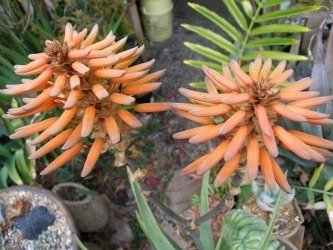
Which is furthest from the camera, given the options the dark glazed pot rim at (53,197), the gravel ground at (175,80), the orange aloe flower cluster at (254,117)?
the gravel ground at (175,80)

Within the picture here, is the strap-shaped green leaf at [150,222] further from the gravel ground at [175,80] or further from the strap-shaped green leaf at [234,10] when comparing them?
the gravel ground at [175,80]

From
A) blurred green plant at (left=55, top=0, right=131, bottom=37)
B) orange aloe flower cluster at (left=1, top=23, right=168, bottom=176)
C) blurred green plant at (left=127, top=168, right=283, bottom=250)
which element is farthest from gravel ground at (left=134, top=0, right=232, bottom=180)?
orange aloe flower cluster at (left=1, top=23, right=168, bottom=176)

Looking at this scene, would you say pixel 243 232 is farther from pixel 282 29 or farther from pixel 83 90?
pixel 282 29

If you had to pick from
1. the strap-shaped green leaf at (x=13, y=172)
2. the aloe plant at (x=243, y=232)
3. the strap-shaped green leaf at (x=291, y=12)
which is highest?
the strap-shaped green leaf at (x=291, y=12)

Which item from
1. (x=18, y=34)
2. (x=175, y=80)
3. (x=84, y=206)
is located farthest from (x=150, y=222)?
(x=175, y=80)

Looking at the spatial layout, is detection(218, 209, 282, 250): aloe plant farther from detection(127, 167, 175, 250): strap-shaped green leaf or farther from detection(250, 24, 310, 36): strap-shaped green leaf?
detection(250, 24, 310, 36): strap-shaped green leaf

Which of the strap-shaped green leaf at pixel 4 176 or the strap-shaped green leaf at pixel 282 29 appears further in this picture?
the strap-shaped green leaf at pixel 4 176

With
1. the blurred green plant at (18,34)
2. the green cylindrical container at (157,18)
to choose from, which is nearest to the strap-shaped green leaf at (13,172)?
the blurred green plant at (18,34)
